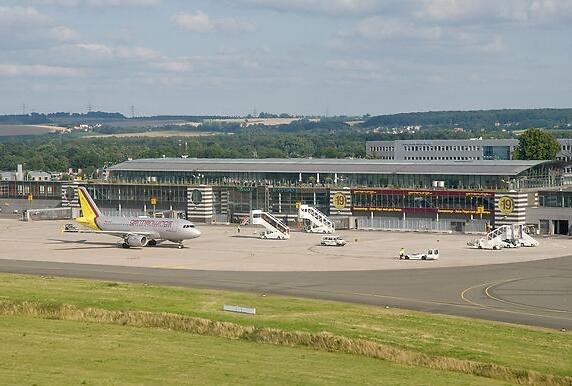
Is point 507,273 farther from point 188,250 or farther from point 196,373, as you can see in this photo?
point 196,373

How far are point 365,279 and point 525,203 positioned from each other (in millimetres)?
62890

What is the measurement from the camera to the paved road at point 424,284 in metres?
93.8

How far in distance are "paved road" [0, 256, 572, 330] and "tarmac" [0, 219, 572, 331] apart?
99mm

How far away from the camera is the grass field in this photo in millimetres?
61625

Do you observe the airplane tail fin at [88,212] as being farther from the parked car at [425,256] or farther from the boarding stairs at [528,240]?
the boarding stairs at [528,240]

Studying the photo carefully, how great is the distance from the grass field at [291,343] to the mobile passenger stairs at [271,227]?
231ft

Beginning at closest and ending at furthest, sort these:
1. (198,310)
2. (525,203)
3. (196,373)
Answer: (196,373), (198,310), (525,203)

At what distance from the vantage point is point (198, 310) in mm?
87938

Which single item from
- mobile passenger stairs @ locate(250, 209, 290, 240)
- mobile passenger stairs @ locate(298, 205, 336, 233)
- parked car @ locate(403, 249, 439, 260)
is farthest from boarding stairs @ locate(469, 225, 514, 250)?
mobile passenger stairs @ locate(298, 205, 336, 233)

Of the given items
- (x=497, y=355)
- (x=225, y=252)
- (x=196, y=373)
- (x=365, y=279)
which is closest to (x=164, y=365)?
(x=196, y=373)

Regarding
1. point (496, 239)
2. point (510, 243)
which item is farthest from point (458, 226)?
point (496, 239)

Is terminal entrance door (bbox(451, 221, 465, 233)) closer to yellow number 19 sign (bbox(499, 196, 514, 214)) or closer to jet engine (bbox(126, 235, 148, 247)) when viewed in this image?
yellow number 19 sign (bbox(499, 196, 514, 214))

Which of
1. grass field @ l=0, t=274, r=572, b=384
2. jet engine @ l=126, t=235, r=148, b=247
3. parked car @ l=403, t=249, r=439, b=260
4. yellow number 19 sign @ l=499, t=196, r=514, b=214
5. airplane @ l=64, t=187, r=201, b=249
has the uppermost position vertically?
yellow number 19 sign @ l=499, t=196, r=514, b=214

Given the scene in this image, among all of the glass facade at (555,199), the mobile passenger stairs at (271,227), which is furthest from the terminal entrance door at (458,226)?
the mobile passenger stairs at (271,227)
